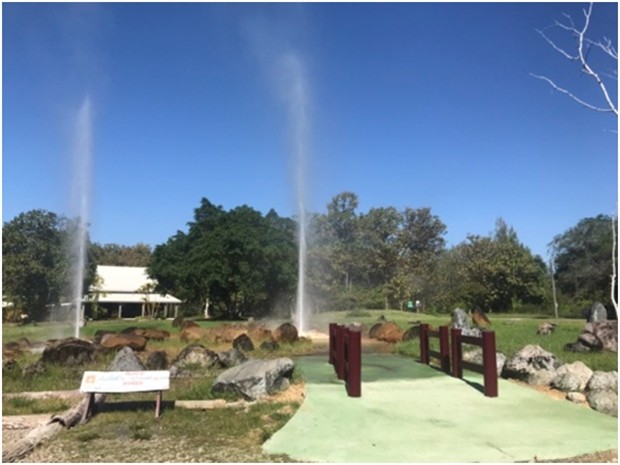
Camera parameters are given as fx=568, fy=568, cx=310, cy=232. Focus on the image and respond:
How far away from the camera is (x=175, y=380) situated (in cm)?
1054

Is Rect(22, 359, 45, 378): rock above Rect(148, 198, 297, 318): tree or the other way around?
the other way around

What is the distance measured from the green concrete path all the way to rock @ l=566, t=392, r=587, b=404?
210 mm

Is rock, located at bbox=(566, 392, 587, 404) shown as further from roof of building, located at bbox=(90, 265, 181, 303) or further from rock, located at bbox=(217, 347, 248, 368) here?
roof of building, located at bbox=(90, 265, 181, 303)

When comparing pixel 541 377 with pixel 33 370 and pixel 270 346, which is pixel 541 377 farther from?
pixel 33 370

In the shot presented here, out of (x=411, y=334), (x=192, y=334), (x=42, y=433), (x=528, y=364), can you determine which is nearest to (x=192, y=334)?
(x=192, y=334)

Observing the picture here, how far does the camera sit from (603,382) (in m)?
8.29

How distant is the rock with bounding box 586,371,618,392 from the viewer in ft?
26.9

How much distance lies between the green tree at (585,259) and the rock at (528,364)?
35.1 m

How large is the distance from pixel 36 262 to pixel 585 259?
42.8 metres

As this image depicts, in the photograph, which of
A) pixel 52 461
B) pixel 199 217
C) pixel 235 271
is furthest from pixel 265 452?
pixel 199 217

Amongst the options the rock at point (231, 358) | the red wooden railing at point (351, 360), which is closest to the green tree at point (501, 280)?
the rock at point (231, 358)

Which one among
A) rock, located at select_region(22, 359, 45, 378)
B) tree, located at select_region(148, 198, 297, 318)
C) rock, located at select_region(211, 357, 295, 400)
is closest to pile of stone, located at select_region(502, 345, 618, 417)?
rock, located at select_region(211, 357, 295, 400)

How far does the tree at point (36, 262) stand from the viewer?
1598 inches

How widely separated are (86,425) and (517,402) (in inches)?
228
